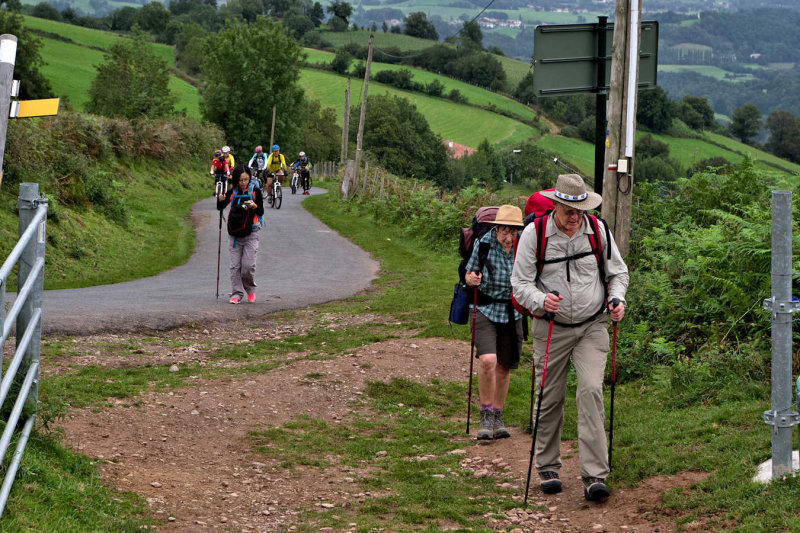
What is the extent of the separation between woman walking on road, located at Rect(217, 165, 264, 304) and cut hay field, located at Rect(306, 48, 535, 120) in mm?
86880

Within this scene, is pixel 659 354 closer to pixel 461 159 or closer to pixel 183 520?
pixel 183 520

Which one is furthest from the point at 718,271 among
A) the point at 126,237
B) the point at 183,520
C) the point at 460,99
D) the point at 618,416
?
the point at 460,99

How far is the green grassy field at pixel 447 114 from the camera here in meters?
91.9

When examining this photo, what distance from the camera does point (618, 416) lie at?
842 cm

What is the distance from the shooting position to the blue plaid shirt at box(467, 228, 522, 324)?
7914 mm

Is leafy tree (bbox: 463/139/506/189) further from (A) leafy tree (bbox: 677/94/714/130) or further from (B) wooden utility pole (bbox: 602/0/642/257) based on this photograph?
(B) wooden utility pole (bbox: 602/0/642/257)

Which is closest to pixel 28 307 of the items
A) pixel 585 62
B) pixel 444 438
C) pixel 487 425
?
pixel 444 438

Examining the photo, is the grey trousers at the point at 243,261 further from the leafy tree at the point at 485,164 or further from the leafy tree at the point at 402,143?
the leafy tree at the point at 402,143

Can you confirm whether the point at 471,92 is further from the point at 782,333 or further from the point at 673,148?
the point at 782,333

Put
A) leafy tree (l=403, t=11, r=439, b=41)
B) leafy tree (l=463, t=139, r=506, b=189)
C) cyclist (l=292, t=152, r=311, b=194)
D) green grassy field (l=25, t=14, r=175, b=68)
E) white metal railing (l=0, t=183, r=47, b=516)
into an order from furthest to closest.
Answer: leafy tree (l=403, t=11, r=439, b=41) < green grassy field (l=25, t=14, r=175, b=68) < leafy tree (l=463, t=139, r=506, b=189) < cyclist (l=292, t=152, r=311, b=194) < white metal railing (l=0, t=183, r=47, b=516)

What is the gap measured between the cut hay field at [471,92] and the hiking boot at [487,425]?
92.8 meters

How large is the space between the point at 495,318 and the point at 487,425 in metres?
0.95

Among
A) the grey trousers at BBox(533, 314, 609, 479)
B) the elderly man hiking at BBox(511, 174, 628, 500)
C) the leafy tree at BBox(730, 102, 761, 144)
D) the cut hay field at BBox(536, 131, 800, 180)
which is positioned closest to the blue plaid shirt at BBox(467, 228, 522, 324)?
the grey trousers at BBox(533, 314, 609, 479)

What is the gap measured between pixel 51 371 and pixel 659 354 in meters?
6.24
